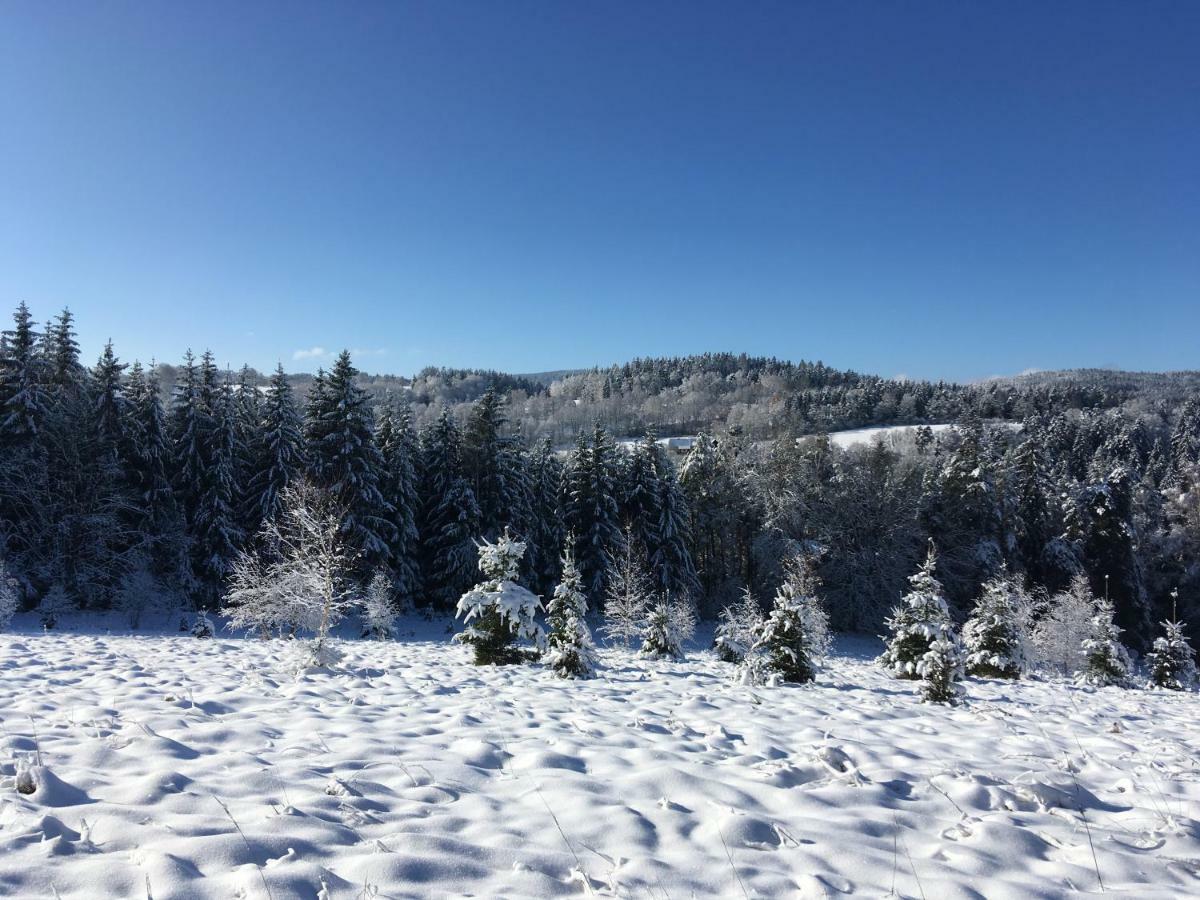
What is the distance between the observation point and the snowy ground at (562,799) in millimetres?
3365

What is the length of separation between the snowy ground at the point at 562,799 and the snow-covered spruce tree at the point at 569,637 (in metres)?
2.82

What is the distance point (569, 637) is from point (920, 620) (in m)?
A: 6.87

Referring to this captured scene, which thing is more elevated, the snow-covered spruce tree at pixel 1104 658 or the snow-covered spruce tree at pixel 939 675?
the snow-covered spruce tree at pixel 939 675

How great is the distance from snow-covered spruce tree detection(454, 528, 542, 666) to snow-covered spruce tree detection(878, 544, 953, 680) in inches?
296

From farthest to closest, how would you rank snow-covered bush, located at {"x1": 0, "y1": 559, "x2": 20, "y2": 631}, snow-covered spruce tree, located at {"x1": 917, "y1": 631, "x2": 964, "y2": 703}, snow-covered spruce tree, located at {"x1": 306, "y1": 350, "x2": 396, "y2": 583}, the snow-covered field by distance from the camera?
the snow-covered field → snow-covered spruce tree, located at {"x1": 306, "y1": 350, "x2": 396, "y2": 583} → snow-covered bush, located at {"x1": 0, "y1": 559, "x2": 20, "y2": 631} → snow-covered spruce tree, located at {"x1": 917, "y1": 631, "x2": 964, "y2": 703}

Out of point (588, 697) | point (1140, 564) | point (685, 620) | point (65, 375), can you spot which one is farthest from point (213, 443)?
point (1140, 564)

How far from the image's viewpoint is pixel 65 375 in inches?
1076

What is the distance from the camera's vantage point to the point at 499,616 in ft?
40.2

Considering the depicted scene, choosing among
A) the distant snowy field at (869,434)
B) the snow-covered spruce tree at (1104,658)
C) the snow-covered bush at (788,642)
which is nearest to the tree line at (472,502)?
the snow-covered bush at (788,642)

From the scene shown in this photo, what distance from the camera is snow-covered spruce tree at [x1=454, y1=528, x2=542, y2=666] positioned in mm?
12195

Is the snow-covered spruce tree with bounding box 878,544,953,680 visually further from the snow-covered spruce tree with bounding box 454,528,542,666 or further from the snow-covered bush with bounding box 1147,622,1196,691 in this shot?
the snow-covered spruce tree with bounding box 454,528,542,666

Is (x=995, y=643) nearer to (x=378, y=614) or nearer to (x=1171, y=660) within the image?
(x=1171, y=660)

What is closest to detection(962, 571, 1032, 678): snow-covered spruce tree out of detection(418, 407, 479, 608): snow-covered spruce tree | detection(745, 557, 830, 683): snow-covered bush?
detection(745, 557, 830, 683): snow-covered bush

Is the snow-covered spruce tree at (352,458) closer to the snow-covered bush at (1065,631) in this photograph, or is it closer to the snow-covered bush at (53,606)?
the snow-covered bush at (53,606)
